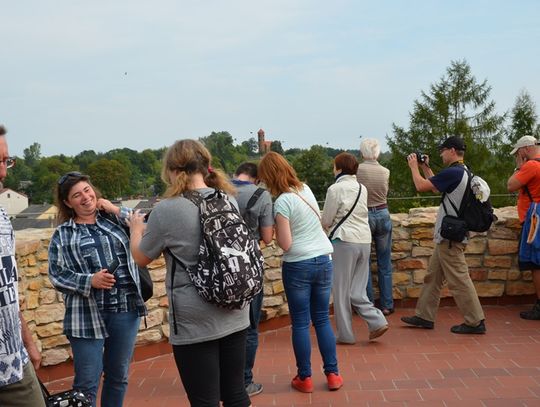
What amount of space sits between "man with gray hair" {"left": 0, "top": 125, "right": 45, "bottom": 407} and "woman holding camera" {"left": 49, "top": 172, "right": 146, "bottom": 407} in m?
0.82

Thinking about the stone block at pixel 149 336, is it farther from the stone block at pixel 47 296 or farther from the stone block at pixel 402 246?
the stone block at pixel 402 246

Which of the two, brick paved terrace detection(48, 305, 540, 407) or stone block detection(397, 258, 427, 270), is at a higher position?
stone block detection(397, 258, 427, 270)

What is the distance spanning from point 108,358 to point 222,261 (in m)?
1.17

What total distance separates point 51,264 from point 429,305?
3.73 m

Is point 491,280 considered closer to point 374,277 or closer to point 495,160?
point 374,277

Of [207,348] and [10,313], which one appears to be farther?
[207,348]

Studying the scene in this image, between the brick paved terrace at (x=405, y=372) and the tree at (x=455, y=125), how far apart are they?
2940cm

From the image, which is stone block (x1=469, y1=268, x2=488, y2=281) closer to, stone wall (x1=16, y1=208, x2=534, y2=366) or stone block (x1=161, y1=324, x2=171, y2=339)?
stone wall (x1=16, y1=208, x2=534, y2=366)

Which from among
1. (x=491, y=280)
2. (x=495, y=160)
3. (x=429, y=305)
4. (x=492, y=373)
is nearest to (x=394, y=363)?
(x=492, y=373)

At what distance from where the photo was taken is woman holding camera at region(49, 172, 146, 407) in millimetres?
3297

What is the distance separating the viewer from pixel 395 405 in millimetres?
4117

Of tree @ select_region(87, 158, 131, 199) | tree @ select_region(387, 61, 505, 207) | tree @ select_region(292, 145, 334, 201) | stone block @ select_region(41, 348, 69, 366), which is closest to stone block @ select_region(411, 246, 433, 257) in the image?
stone block @ select_region(41, 348, 69, 366)

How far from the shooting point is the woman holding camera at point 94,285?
3.30 metres

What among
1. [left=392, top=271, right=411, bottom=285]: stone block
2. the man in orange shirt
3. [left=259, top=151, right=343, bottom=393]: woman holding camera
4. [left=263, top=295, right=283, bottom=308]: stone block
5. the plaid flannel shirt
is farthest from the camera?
[left=392, top=271, right=411, bottom=285]: stone block
